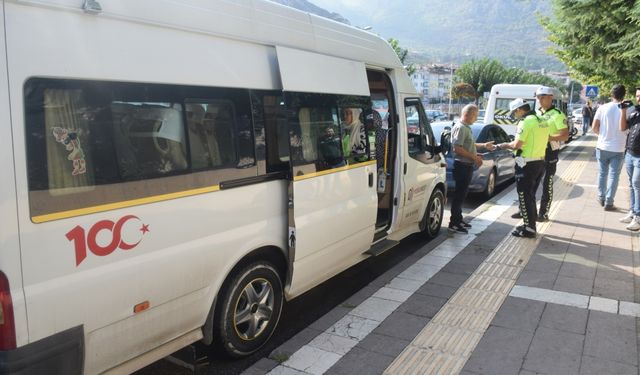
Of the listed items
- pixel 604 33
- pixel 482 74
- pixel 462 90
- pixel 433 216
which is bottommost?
pixel 433 216

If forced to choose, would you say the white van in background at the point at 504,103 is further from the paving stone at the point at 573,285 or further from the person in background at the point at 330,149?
the person in background at the point at 330,149

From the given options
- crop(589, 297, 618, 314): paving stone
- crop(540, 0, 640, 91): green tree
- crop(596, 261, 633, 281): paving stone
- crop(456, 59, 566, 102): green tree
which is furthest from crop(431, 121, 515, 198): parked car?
crop(456, 59, 566, 102): green tree

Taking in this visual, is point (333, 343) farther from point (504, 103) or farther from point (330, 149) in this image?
point (504, 103)

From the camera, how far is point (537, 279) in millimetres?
5047

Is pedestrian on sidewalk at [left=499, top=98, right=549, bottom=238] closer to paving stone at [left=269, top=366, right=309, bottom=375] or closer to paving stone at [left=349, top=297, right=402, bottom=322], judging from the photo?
paving stone at [left=349, top=297, right=402, bottom=322]

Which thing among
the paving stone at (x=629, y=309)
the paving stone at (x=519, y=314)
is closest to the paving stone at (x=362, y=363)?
the paving stone at (x=519, y=314)

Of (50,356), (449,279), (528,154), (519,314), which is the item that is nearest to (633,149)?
(528,154)

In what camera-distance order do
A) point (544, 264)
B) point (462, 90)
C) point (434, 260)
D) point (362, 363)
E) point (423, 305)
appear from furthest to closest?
point (462, 90)
point (434, 260)
point (544, 264)
point (423, 305)
point (362, 363)

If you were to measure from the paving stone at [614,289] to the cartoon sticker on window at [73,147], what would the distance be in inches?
184

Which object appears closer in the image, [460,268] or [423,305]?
[423,305]

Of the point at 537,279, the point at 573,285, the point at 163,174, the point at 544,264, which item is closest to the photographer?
the point at 163,174

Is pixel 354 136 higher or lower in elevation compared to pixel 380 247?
higher

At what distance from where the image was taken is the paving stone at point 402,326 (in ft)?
12.5

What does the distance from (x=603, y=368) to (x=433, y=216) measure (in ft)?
11.6
